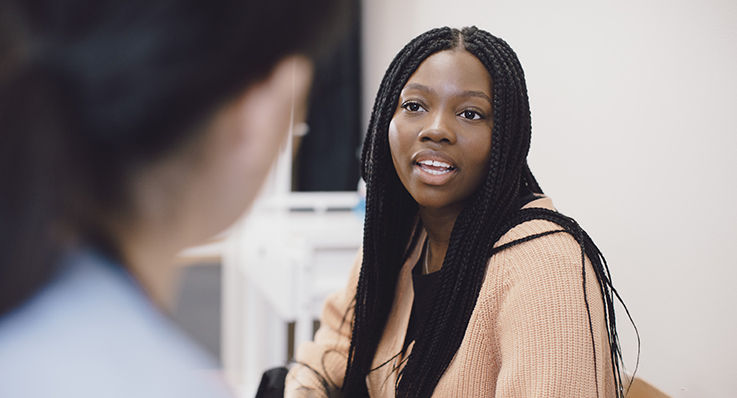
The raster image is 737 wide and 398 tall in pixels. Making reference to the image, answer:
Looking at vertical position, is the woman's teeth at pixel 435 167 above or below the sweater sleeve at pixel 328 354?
above

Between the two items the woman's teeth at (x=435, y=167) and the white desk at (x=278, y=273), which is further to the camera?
the white desk at (x=278, y=273)

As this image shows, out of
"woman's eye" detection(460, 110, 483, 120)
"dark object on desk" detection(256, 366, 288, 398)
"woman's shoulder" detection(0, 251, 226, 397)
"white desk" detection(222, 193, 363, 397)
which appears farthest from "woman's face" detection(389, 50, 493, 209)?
"woman's shoulder" detection(0, 251, 226, 397)

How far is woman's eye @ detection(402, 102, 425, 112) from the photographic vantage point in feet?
2.05

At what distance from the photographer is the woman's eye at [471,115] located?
0.60 m

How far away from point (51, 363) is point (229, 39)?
3.74 feet

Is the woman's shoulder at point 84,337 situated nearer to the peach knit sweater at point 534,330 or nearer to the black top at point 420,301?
the black top at point 420,301

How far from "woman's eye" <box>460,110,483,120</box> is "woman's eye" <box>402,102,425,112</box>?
5 centimetres

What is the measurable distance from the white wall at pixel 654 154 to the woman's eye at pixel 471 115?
29 cm

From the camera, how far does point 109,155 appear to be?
1.70m

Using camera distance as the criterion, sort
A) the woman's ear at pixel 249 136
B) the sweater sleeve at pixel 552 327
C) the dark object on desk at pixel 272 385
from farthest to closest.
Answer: the woman's ear at pixel 249 136
the dark object on desk at pixel 272 385
the sweater sleeve at pixel 552 327

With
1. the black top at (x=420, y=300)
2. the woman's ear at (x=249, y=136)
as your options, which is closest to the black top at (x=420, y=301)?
the black top at (x=420, y=300)

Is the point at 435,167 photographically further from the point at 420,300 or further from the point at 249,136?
the point at 249,136

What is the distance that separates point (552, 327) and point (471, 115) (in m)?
0.24

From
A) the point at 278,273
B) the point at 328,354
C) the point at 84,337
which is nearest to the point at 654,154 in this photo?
the point at 328,354
